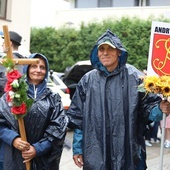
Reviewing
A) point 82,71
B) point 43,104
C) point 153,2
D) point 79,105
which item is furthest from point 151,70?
point 153,2

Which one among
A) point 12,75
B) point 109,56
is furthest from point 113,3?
point 12,75

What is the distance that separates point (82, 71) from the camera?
11.6 metres

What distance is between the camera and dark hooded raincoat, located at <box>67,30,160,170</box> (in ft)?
10.4

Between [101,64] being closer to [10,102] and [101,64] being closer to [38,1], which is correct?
[10,102]

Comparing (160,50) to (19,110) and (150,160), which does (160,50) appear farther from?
(150,160)

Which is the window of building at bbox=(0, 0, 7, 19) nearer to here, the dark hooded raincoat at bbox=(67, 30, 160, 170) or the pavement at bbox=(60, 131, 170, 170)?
the pavement at bbox=(60, 131, 170, 170)

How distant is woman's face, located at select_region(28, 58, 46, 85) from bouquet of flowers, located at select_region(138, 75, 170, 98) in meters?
0.83

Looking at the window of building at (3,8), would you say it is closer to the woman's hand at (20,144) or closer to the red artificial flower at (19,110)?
the woman's hand at (20,144)

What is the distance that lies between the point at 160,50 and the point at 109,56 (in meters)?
0.47

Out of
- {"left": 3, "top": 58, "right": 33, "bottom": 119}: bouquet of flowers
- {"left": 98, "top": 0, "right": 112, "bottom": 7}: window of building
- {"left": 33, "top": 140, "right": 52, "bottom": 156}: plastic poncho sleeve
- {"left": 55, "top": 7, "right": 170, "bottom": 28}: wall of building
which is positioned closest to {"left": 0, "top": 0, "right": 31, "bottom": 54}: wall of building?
{"left": 55, "top": 7, "right": 170, "bottom": 28}: wall of building

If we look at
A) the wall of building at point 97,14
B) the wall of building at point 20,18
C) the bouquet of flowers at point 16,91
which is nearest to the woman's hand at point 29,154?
the bouquet of flowers at point 16,91

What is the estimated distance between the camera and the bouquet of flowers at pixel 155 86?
3.03 m

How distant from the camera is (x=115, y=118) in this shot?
316cm

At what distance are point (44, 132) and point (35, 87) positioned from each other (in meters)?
0.38
